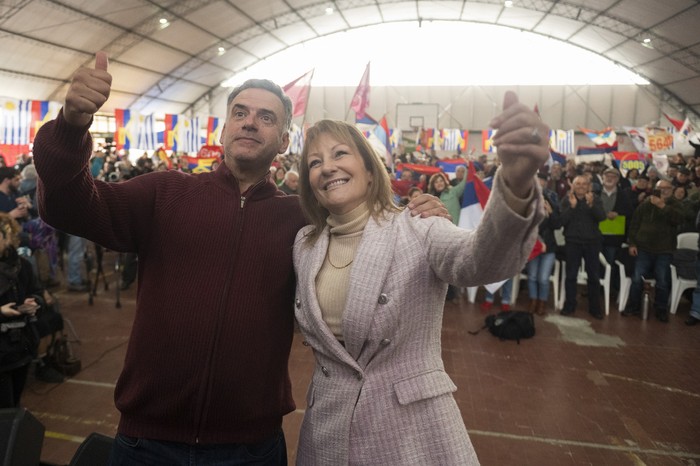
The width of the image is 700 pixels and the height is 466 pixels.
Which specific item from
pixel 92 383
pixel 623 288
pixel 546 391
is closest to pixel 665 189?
pixel 623 288

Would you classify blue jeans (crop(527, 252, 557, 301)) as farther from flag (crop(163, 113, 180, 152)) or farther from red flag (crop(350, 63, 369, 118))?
flag (crop(163, 113, 180, 152))

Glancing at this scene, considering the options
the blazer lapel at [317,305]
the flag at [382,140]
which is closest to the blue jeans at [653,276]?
the flag at [382,140]

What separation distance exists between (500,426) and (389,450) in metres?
2.87

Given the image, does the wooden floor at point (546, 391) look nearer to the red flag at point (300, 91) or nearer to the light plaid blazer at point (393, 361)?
the light plaid blazer at point (393, 361)

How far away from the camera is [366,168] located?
1799 mm

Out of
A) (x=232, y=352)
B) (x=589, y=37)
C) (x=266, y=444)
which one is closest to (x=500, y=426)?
(x=266, y=444)

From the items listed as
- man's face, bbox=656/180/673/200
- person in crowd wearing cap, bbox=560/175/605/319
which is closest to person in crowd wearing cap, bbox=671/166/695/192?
man's face, bbox=656/180/673/200

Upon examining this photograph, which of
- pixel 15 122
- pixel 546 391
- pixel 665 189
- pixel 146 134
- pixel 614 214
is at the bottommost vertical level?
pixel 546 391

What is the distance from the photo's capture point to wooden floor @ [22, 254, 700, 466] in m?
3.69

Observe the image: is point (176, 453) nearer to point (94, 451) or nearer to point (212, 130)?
point (94, 451)

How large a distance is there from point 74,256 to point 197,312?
24.0ft

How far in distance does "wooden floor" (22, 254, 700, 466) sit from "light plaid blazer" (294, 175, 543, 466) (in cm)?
232

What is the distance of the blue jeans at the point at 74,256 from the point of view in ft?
25.3

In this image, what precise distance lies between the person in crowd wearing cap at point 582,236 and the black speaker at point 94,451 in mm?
6548
